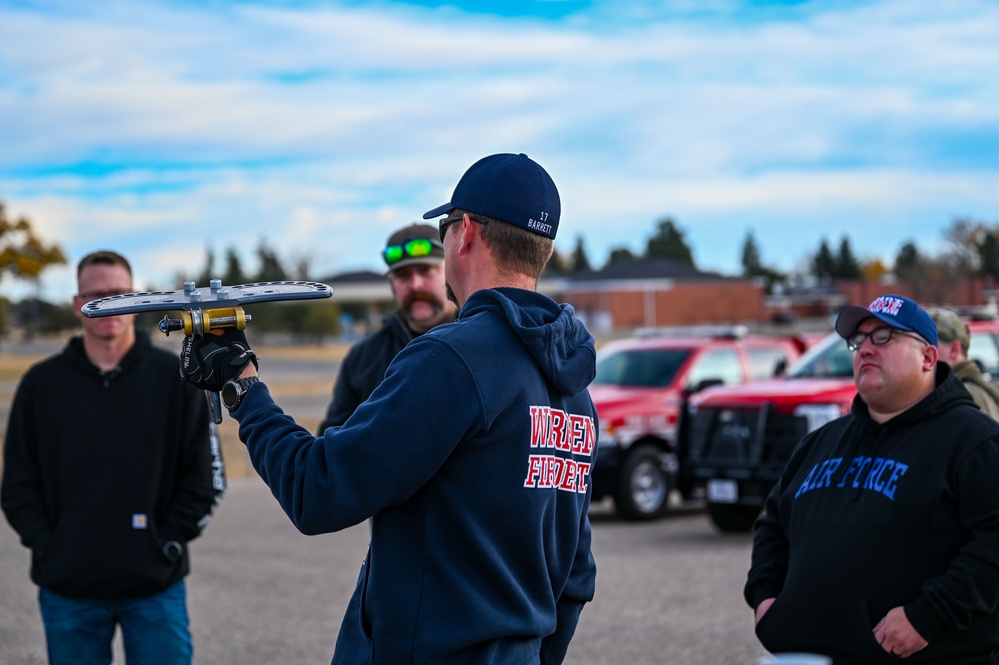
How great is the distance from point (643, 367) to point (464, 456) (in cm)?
A: 1128

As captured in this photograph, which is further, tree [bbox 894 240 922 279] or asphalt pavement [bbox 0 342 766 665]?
tree [bbox 894 240 922 279]

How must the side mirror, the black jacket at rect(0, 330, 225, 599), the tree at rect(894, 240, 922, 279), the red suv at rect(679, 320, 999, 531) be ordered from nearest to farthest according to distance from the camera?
the black jacket at rect(0, 330, 225, 599)
the red suv at rect(679, 320, 999, 531)
the side mirror
the tree at rect(894, 240, 922, 279)


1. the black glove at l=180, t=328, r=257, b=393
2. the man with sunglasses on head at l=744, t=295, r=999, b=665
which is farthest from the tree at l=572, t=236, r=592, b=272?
the black glove at l=180, t=328, r=257, b=393

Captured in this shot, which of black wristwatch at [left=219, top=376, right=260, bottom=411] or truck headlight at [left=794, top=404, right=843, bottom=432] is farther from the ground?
black wristwatch at [left=219, top=376, right=260, bottom=411]

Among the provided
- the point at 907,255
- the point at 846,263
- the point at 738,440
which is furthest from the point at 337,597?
the point at 846,263

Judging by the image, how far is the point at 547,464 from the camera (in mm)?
2844

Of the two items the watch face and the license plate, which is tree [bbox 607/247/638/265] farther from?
the watch face

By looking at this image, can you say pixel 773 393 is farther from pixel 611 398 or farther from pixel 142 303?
pixel 142 303

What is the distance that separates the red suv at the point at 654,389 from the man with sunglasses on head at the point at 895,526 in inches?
298

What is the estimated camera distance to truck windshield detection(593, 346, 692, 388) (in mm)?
13641

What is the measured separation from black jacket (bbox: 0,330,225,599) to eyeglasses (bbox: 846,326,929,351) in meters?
2.74

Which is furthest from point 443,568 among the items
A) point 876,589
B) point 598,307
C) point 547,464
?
point 598,307

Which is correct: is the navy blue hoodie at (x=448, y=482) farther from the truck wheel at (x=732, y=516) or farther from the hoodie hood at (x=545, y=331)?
the truck wheel at (x=732, y=516)

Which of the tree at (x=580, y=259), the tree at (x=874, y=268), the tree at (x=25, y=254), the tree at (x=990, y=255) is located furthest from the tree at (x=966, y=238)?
the tree at (x=580, y=259)
